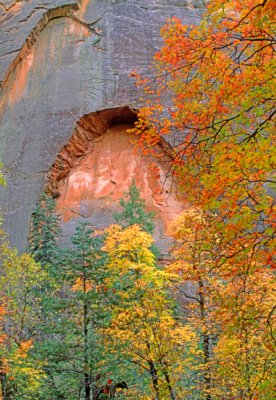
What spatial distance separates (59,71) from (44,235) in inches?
451

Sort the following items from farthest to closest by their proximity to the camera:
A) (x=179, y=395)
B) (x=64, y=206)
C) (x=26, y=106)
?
(x=26, y=106)
(x=64, y=206)
(x=179, y=395)

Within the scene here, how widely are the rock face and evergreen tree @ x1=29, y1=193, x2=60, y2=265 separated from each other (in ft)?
7.00

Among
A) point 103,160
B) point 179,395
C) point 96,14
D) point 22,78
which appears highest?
point 96,14

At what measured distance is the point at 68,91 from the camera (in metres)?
25.7

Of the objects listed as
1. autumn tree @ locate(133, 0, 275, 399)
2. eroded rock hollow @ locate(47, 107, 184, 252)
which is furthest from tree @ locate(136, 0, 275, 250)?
eroded rock hollow @ locate(47, 107, 184, 252)

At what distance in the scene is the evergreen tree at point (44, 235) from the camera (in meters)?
18.5

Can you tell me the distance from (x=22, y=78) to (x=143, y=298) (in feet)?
70.1

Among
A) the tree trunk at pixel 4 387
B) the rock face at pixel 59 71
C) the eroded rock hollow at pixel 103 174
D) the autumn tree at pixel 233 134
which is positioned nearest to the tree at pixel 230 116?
the autumn tree at pixel 233 134

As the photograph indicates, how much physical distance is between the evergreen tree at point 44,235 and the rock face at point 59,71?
213 centimetres

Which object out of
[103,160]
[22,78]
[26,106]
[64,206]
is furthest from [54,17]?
[64,206]

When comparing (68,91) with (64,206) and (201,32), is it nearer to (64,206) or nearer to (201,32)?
(64,206)

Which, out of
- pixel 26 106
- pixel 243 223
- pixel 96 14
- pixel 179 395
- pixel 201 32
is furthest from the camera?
pixel 96 14

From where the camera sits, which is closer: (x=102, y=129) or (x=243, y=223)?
(x=243, y=223)

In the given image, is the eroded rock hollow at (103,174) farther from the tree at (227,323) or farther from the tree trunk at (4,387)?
the tree trunk at (4,387)
